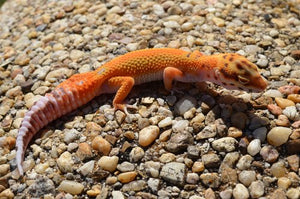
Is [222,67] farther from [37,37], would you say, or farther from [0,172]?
[37,37]

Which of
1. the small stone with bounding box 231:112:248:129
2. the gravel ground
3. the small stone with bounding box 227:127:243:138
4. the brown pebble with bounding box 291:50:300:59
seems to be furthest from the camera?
the brown pebble with bounding box 291:50:300:59

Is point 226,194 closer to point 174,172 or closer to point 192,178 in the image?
point 192,178

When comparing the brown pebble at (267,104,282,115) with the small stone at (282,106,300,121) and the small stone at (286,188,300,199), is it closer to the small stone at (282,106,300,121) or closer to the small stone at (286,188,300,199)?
the small stone at (282,106,300,121)

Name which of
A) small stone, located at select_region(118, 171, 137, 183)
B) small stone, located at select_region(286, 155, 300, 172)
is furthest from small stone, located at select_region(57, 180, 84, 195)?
small stone, located at select_region(286, 155, 300, 172)

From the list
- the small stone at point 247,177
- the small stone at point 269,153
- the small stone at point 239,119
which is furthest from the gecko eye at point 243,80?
the small stone at point 247,177

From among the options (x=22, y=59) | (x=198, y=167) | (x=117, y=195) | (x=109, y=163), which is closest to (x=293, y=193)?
(x=198, y=167)

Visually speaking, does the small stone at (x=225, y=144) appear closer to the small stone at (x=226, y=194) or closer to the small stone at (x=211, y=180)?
the small stone at (x=211, y=180)
